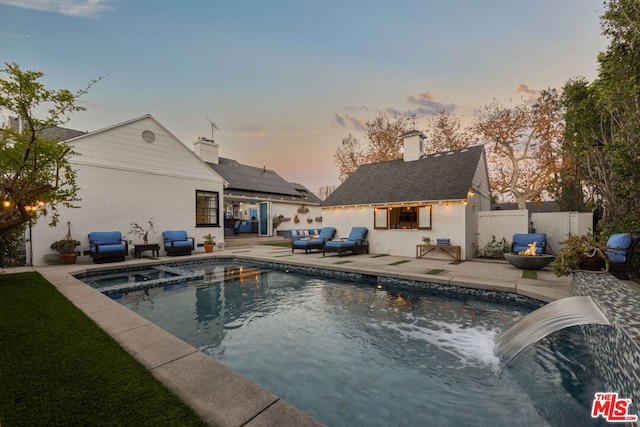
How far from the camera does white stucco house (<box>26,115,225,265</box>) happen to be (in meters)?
8.91

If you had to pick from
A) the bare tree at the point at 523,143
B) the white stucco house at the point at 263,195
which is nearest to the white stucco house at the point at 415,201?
the white stucco house at the point at 263,195

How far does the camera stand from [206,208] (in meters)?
12.7

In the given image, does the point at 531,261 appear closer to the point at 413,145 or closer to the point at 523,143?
the point at 413,145

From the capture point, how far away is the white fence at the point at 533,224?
895cm

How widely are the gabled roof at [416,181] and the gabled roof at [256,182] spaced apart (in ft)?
20.4

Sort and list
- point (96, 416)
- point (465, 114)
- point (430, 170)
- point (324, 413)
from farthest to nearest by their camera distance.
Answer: point (465, 114)
point (430, 170)
point (324, 413)
point (96, 416)

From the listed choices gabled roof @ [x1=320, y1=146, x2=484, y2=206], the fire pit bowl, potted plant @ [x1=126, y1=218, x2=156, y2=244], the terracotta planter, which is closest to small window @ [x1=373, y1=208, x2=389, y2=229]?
gabled roof @ [x1=320, y1=146, x2=484, y2=206]

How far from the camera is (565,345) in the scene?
359 centimetres

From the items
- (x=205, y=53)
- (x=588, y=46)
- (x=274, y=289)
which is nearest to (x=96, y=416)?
(x=274, y=289)

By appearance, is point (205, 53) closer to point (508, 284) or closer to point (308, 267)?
Result: point (308, 267)

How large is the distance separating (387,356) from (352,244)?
7.35 metres

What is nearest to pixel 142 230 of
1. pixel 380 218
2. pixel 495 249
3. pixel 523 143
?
pixel 380 218

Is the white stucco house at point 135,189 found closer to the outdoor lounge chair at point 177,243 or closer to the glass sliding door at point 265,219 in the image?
the outdoor lounge chair at point 177,243

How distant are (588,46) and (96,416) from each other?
15.8 m
